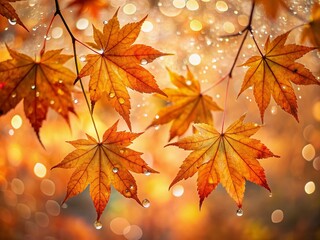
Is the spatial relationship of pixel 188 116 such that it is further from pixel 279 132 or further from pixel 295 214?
pixel 295 214

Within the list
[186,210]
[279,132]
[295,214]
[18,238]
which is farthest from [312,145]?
[18,238]

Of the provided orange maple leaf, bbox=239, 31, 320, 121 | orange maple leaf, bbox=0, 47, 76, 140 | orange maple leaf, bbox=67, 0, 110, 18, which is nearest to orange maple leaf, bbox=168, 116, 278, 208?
orange maple leaf, bbox=239, 31, 320, 121

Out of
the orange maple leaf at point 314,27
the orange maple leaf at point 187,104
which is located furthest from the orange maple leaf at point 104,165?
the orange maple leaf at point 314,27

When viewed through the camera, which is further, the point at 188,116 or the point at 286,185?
the point at 286,185

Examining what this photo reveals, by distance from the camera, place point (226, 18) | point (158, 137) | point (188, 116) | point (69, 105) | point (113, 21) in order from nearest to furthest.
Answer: point (113, 21) < point (69, 105) < point (188, 116) < point (226, 18) < point (158, 137)

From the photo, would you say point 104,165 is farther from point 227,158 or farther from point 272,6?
point 272,6

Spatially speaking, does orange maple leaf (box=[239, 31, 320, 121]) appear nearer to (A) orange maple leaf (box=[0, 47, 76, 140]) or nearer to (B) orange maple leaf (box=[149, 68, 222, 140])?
(B) orange maple leaf (box=[149, 68, 222, 140])

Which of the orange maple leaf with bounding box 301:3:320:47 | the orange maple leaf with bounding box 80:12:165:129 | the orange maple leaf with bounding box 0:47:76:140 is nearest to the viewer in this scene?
the orange maple leaf with bounding box 80:12:165:129
